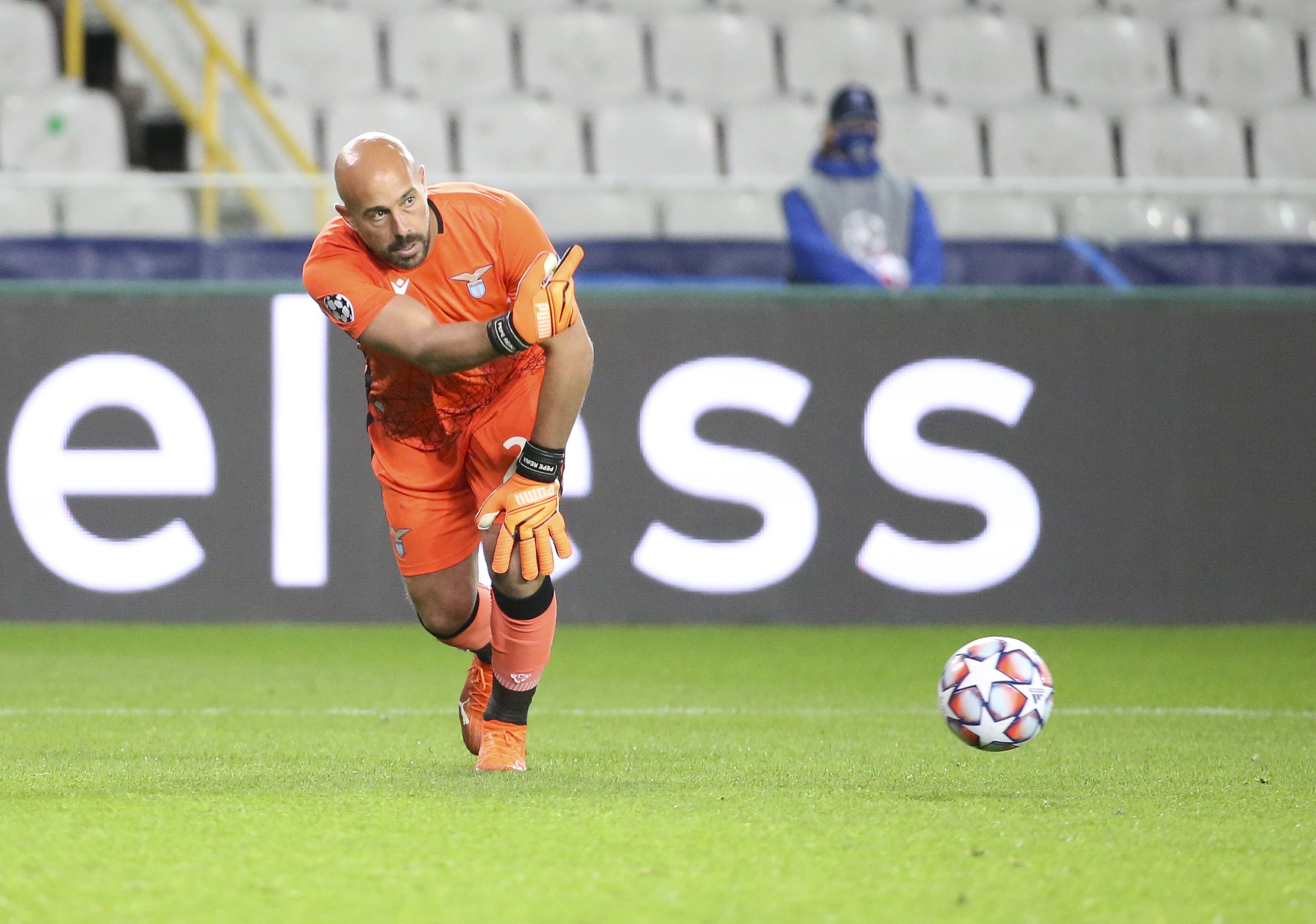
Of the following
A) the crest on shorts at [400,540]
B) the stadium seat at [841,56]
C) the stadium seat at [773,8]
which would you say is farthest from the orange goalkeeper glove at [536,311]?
the stadium seat at [773,8]

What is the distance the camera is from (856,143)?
8234 mm

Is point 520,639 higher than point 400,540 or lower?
lower

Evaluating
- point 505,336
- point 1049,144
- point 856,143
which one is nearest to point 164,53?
point 856,143

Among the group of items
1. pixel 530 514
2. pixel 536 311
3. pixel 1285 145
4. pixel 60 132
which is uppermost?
pixel 60 132

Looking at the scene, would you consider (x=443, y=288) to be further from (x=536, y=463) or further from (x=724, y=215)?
(x=724, y=215)

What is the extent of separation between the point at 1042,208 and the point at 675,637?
270 cm

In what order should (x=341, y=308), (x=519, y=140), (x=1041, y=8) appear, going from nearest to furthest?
(x=341, y=308) → (x=519, y=140) → (x=1041, y=8)

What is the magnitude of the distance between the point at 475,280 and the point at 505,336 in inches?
18.5

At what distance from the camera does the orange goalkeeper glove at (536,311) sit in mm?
4051

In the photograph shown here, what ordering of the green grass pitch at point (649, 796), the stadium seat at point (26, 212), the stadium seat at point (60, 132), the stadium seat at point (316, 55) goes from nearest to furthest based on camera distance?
the green grass pitch at point (649, 796), the stadium seat at point (26, 212), the stadium seat at point (60, 132), the stadium seat at point (316, 55)

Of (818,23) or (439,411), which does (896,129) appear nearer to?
(818,23)

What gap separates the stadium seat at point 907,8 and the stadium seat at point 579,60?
5.76 feet

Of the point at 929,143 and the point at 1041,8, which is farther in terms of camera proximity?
the point at 1041,8

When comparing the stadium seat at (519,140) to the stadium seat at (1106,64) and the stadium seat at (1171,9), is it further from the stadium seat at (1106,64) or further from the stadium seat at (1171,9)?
the stadium seat at (1171,9)
